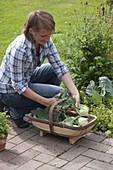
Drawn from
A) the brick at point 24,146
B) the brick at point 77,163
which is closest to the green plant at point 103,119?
the brick at point 77,163

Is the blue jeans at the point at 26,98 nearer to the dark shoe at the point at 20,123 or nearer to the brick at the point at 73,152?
the dark shoe at the point at 20,123

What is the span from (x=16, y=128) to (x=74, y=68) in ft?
4.13

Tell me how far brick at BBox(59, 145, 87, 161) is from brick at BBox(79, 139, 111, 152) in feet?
0.27

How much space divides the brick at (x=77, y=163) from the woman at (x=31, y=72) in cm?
72

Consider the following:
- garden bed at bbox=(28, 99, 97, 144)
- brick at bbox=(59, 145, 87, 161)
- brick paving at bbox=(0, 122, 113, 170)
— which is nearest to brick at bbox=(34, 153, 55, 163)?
brick paving at bbox=(0, 122, 113, 170)

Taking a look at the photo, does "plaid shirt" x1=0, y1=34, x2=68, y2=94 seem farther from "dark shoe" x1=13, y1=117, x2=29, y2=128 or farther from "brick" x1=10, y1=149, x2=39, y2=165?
"brick" x1=10, y1=149, x2=39, y2=165

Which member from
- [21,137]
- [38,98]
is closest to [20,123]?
[21,137]

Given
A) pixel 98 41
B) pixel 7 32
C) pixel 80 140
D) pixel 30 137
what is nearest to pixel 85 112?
pixel 80 140

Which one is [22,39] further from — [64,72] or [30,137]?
[30,137]

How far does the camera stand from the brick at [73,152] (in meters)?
4.73

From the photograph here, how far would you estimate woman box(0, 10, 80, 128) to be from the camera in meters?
5.08

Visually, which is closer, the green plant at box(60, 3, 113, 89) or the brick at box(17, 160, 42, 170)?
the brick at box(17, 160, 42, 170)

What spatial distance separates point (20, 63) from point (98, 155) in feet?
4.08

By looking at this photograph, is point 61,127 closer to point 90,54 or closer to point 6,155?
point 6,155
